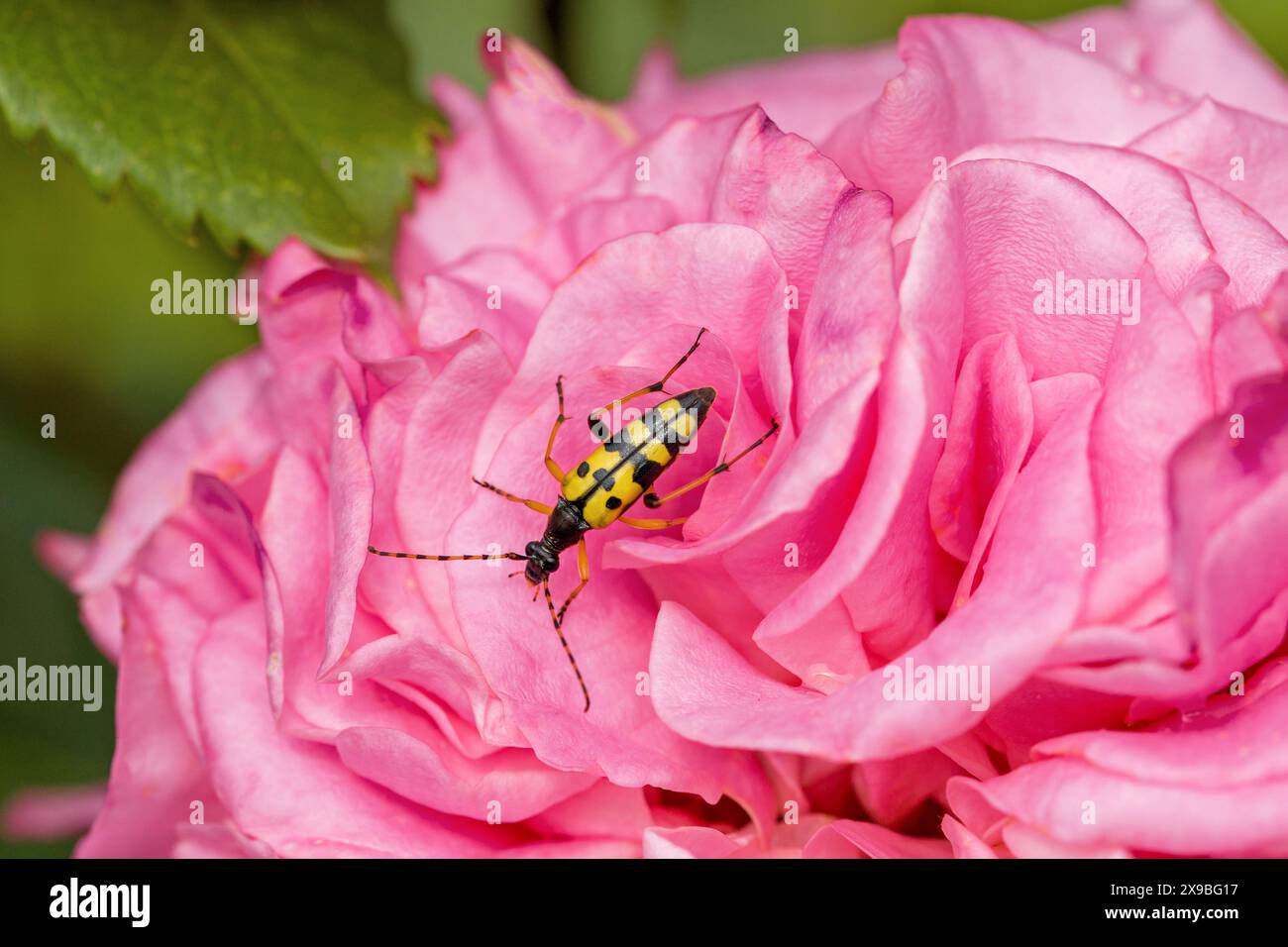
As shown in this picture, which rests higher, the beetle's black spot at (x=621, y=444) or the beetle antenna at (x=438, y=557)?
the beetle's black spot at (x=621, y=444)

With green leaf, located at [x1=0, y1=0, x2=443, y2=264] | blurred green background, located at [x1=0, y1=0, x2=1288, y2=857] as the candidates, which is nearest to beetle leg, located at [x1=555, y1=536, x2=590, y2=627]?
green leaf, located at [x1=0, y1=0, x2=443, y2=264]

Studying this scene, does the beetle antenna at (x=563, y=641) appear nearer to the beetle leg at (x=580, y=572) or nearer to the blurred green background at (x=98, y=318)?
the beetle leg at (x=580, y=572)

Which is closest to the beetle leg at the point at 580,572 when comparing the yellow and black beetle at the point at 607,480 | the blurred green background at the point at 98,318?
the yellow and black beetle at the point at 607,480

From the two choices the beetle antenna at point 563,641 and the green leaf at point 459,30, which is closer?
the beetle antenna at point 563,641

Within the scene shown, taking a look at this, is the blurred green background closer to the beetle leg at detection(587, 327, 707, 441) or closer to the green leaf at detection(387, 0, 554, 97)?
the green leaf at detection(387, 0, 554, 97)

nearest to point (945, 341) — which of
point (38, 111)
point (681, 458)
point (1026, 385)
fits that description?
point (1026, 385)

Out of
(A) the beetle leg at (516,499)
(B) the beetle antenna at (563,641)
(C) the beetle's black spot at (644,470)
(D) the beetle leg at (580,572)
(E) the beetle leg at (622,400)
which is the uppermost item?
(E) the beetle leg at (622,400)
